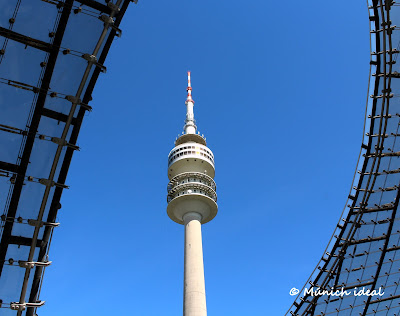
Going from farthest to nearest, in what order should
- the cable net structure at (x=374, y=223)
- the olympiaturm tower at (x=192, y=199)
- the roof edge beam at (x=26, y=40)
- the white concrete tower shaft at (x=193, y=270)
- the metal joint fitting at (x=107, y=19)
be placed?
the olympiaturm tower at (x=192, y=199) < the white concrete tower shaft at (x=193, y=270) < the cable net structure at (x=374, y=223) < the metal joint fitting at (x=107, y=19) < the roof edge beam at (x=26, y=40)

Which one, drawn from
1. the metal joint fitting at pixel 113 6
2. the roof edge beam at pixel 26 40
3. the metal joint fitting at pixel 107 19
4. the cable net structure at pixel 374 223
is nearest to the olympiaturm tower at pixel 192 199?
the cable net structure at pixel 374 223

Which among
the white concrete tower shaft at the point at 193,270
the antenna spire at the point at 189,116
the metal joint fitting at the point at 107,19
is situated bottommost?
the metal joint fitting at the point at 107,19

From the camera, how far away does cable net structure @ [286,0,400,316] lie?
24.4 meters

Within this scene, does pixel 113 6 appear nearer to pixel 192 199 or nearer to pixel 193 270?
pixel 193 270

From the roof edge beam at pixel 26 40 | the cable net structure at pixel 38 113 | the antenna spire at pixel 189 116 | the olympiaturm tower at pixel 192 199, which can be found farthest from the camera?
the antenna spire at pixel 189 116

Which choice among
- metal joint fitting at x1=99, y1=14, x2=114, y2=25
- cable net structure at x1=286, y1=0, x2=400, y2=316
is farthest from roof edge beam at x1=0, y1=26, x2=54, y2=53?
cable net structure at x1=286, y1=0, x2=400, y2=316

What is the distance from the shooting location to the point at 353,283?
109 ft

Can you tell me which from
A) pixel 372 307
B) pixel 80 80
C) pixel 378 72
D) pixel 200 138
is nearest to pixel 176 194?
pixel 200 138

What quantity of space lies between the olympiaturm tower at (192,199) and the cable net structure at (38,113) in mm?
38664

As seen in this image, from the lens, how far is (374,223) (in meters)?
31.1

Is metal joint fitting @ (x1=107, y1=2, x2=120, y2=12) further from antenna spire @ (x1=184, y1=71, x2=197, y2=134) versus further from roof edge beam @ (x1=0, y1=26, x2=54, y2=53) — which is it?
antenna spire @ (x1=184, y1=71, x2=197, y2=134)

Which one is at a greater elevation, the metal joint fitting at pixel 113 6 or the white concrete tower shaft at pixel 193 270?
the white concrete tower shaft at pixel 193 270

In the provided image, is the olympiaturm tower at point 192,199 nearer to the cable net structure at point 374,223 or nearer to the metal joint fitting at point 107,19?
the cable net structure at point 374,223

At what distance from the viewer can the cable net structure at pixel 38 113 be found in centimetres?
1658
